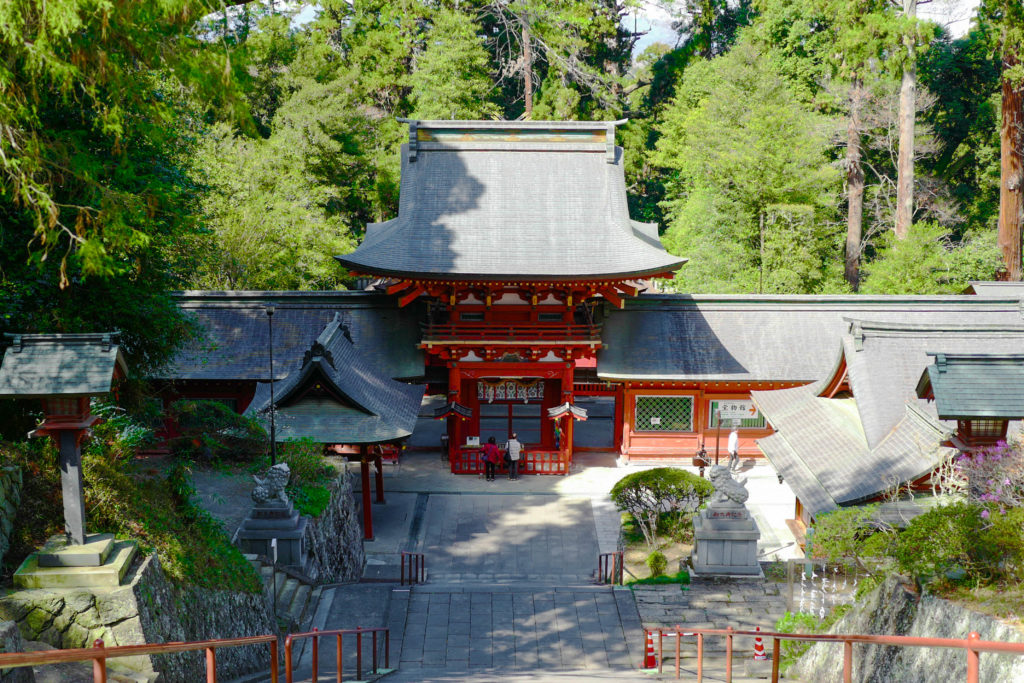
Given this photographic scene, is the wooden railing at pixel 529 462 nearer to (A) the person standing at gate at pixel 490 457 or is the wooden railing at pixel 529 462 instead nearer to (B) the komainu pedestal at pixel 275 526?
(A) the person standing at gate at pixel 490 457

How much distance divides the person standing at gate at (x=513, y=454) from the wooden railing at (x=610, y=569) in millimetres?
5611

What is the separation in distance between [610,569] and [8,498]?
10.6 metres

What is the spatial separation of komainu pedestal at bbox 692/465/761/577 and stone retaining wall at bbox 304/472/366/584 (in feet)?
20.3

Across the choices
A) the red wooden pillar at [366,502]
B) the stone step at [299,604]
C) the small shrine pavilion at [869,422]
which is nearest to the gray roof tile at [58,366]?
the stone step at [299,604]

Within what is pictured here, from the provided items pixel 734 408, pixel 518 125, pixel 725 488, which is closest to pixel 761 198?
pixel 734 408

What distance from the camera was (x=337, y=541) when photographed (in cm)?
1570

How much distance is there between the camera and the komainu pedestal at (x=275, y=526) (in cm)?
1318

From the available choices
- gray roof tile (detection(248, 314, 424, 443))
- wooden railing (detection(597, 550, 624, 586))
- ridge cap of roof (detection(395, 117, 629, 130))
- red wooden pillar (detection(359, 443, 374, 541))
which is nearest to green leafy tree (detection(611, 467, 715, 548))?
wooden railing (detection(597, 550, 624, 586))

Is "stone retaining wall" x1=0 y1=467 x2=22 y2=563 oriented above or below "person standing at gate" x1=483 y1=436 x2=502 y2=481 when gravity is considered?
above

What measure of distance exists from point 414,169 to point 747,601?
1483 centimetres

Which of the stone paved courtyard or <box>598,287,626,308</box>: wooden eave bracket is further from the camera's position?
<box>598,287,626,308</box>: wooden eave bracket

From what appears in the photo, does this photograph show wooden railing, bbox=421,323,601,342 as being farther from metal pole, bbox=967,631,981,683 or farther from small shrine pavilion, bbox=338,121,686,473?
metal pole, bbox=967,631,981,683

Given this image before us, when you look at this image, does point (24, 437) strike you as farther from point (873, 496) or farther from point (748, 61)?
point (748, 61)

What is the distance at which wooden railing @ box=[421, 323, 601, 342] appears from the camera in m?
22.2
